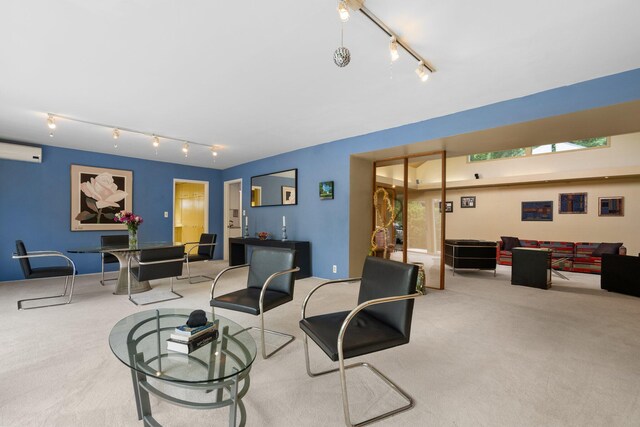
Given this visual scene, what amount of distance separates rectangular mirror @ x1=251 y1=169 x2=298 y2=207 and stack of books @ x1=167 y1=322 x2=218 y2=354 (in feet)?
13.6

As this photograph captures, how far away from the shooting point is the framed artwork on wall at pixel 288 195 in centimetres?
574

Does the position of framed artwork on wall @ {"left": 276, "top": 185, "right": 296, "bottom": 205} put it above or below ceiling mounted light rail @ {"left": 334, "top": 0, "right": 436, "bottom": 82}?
below

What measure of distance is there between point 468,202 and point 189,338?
357 inches

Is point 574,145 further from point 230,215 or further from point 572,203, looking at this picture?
point 230,215

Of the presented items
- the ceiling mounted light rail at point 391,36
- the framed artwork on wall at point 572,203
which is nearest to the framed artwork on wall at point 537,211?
the framed artwork on wall at point 572,203

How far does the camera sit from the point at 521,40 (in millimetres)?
2125

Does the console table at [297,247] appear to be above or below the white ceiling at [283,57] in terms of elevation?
below

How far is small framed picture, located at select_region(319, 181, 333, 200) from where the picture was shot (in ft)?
16.5

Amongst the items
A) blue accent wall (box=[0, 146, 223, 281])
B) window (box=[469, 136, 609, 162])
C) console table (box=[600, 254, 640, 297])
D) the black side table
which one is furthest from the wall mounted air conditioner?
console table (box=[600, 254, 640, 297])

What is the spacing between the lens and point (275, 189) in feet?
20.2

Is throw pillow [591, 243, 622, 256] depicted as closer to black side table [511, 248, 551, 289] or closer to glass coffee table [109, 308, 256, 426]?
black side table [511, 248, 551, 289]

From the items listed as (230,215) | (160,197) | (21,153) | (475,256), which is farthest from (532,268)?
(21,153)

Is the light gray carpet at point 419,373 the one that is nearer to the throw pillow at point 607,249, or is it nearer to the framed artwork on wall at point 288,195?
the framed artwork on wall at point 288,195

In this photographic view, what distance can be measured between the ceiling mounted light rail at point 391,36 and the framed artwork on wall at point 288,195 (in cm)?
364
